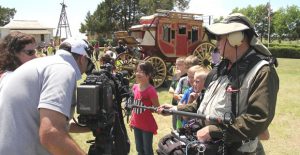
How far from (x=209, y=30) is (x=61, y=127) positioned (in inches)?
49.2

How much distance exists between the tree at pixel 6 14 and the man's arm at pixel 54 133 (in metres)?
104

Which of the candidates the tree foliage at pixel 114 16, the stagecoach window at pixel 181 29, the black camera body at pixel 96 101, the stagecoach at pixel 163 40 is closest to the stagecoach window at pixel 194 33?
the stagecoach at pixel 163 40

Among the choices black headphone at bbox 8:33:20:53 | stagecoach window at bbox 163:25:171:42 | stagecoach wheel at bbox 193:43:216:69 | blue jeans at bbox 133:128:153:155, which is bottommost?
blue jeans at bbox 133:128:153:155

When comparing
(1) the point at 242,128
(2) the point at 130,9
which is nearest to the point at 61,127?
(1) the point at 242,128

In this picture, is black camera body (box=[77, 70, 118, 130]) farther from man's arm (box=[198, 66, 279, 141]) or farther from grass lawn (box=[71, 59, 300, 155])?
grass lawn (box=[71, 59, 300, 155])

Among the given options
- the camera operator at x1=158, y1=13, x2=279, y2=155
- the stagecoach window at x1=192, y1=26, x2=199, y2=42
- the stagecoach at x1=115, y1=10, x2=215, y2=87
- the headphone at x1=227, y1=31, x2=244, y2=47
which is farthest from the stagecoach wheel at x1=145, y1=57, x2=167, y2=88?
the headphone at x1=227, y1=31, x2=244, y2=47

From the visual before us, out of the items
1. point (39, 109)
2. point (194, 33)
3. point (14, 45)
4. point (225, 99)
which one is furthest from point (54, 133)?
point (194, 33)

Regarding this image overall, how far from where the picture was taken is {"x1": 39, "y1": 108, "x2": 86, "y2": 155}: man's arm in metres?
1.81

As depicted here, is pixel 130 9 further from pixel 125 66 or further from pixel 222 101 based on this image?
pixel 222 101

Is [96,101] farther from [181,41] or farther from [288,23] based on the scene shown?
[288,23]

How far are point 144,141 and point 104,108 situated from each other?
279cm

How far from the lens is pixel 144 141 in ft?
15.9

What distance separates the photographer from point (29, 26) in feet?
271

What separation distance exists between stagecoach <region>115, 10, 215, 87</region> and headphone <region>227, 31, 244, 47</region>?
11171mm
